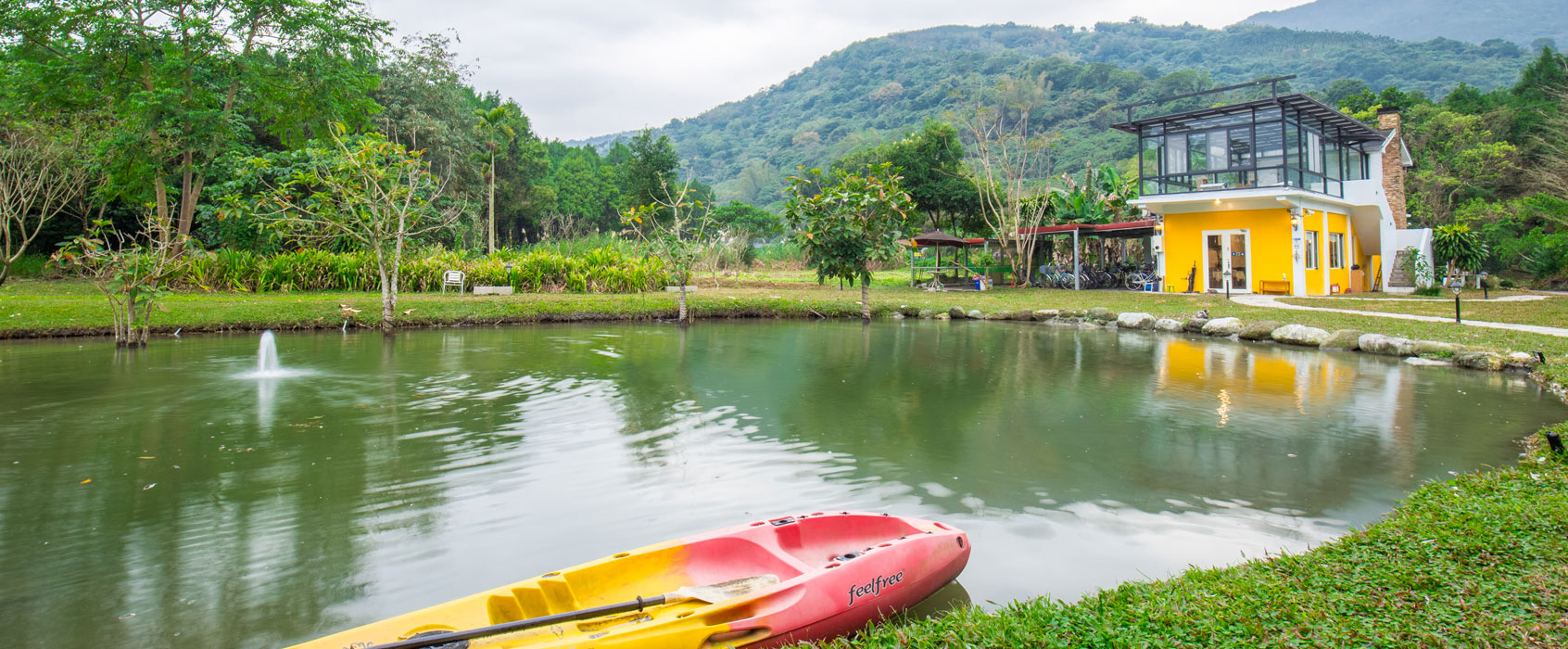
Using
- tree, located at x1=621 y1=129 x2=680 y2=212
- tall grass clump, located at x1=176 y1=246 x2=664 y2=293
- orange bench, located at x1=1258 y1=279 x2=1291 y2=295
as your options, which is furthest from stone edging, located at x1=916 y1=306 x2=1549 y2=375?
tree, located at x1=621 y1=129 x2=680 y2=212

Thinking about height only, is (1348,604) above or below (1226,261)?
below

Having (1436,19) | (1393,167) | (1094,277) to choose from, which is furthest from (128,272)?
(1436,19)

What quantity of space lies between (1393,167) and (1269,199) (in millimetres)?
8296

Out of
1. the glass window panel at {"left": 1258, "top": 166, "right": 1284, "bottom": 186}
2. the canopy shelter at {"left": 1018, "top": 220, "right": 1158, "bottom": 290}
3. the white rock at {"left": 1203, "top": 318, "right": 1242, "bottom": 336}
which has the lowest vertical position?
the white rock at {"left": 1203, "top": 318, "right": 1242, "bottom": 336}

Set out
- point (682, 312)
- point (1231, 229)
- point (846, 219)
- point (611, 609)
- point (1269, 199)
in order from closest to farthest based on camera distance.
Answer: point (611, 609)
point (846, 219)
point (682, 312)
point (1269, 199)
point (1231, 229)

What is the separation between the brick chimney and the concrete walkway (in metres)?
8.29

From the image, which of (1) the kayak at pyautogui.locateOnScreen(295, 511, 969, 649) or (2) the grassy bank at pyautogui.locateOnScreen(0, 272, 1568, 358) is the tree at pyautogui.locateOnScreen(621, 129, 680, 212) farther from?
(1) the kayak at pyautogui.locateOnScreen(295, 511, 969, 649)

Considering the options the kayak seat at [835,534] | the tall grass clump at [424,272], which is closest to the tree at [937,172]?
the tall grass clump at [424,272]

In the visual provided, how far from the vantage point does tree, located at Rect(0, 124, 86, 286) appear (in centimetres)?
2128

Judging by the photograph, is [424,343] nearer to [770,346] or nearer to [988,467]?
[770,346]

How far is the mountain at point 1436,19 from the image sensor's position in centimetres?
10869

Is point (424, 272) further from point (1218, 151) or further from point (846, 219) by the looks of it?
point (1218, 151)

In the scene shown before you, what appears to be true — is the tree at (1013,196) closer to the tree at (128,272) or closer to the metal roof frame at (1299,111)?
the metal roof frame at (1299,111)

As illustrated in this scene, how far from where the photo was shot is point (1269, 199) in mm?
21672
